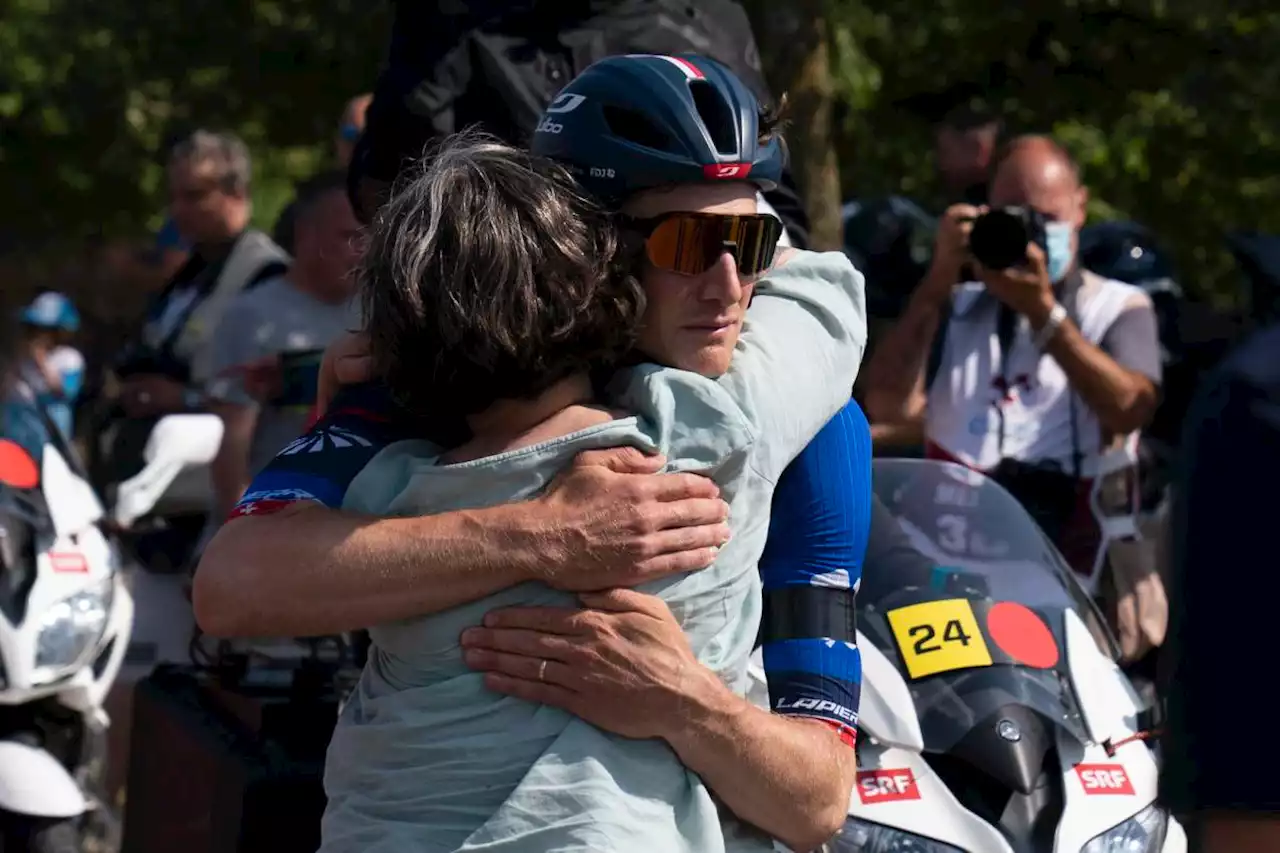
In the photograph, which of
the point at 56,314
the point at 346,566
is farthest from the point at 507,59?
the point at 56,314

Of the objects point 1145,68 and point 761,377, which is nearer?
point 761,377

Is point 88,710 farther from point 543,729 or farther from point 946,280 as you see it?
point 543,729

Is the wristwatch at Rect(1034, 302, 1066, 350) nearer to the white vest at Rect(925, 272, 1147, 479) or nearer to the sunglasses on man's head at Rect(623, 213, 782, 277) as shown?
the white vest at Rect(925, 272, 1147, 479)

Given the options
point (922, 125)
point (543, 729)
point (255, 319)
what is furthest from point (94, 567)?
point (922, 125)

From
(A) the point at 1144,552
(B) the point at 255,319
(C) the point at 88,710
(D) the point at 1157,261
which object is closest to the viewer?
(C) the point at 88,710

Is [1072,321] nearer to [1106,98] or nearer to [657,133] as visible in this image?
[657,133]

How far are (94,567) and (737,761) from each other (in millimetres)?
3355

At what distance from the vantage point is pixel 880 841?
3.13 metres

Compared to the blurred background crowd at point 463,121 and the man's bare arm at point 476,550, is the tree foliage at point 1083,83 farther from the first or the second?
the man's bare arm at point 476,550

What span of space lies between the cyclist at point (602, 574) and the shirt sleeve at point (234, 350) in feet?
13.2

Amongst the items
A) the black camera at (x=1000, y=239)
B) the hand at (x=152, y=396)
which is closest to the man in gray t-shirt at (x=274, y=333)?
the hand at (x=152, y=396)

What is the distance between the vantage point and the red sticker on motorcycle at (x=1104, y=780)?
327cm

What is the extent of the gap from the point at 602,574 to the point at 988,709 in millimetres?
1159

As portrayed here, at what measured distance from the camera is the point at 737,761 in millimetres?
2367
